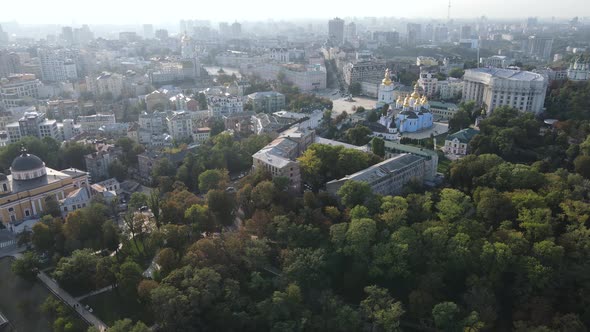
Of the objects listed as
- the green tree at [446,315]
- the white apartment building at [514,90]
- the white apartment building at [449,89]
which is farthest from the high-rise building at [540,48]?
the green tree at [446,315]

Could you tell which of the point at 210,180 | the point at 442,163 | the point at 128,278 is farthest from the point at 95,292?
the point at 442,163

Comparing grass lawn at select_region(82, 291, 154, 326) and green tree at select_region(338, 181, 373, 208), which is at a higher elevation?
green tree at select_region(338, 181, 373, 208)

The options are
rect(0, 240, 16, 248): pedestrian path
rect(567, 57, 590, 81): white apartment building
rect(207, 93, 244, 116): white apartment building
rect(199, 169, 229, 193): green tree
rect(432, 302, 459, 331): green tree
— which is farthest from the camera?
rect(567, 57, 590, 81): white apartment building

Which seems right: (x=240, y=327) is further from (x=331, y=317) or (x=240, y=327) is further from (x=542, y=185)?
(x=542, y=185)

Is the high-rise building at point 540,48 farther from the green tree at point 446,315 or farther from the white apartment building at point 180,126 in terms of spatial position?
the green tree at point 446,315

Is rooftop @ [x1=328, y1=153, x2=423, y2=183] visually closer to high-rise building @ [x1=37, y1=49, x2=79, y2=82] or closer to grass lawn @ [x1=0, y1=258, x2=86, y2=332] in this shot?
grass lawn @ [x1=0, y1=258, x2=86, y2=332]

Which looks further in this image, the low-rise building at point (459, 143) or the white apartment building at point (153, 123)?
the white apartment building at point (153, 123)

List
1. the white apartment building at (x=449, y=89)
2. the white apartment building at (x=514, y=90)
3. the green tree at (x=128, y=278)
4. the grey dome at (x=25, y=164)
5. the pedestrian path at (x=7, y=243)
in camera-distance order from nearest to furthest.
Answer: the green tree at (x=128, y=278) < the pedestrian path at (x=7, y=243) < the grey dome at (x=25, y=164) < the white apartment building at (x=514, y=90) < the white apartment building at (x=449, y=89)

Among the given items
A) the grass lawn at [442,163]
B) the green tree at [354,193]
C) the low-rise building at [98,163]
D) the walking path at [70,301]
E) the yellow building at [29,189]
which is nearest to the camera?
the walking path at [70,301]

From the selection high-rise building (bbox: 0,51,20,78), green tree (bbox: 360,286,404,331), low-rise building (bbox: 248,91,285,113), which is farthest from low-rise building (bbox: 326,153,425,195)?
high-rise building (bbox: 0,51,20,78)
